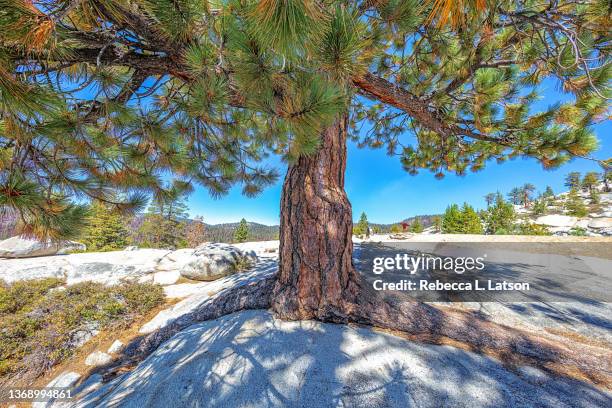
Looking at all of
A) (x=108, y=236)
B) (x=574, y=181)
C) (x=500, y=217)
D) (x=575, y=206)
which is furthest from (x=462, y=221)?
(x=108, y=236)

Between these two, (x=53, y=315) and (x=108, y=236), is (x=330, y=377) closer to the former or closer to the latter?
(x=53, y=315)

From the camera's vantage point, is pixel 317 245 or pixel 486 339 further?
pixel 317 245

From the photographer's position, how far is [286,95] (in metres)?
1.00

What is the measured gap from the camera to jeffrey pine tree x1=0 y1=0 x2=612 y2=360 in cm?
82

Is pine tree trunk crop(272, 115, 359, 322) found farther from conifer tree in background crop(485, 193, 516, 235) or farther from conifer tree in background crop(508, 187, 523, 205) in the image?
conifer tree in background crop(508, 187, 523, 205)

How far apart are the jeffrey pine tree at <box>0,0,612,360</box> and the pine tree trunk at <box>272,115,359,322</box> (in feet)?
0.04

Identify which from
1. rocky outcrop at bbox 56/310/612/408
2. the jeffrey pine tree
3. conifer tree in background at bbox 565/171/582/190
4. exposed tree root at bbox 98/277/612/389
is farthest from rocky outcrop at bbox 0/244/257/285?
conifer tree in background at bbox 565/171/582/190

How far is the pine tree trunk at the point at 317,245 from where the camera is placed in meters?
1.64

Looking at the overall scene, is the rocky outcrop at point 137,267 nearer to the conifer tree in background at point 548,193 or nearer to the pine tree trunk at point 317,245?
the pine tree trunk at point 317,245

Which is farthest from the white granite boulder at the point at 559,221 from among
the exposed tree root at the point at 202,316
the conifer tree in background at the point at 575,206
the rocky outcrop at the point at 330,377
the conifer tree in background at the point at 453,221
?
the exposed tree root at the point at 202,316

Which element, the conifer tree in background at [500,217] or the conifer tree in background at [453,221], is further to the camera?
the conifer tree in background at [453,221]

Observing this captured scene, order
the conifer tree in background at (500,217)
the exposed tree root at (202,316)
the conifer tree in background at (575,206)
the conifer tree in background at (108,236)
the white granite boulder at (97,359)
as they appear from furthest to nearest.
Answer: the conifer tree in background at (500,217)
the conifer tree in background at (575,206)
the conifer tree in background at (108,236)
the white granite boulder at (97,359)
the exposed tree root at (202,316)

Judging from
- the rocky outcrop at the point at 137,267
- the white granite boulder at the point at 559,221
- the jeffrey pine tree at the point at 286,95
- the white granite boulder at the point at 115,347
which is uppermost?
the jeffrey pine tree at the point at 286,95

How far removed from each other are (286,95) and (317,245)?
3.71 ft
